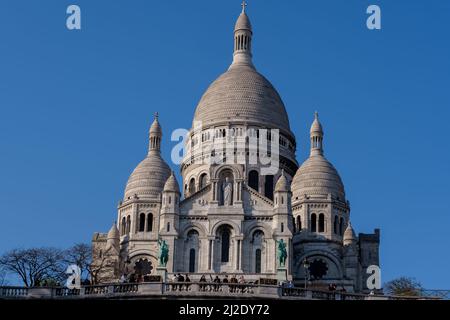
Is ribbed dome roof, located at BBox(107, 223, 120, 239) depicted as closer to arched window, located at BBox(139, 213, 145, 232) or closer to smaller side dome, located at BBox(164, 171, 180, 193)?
arched window, located at BBox(139, 213, 145, 232)

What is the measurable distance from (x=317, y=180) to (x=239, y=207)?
11587 mm

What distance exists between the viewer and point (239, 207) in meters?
100

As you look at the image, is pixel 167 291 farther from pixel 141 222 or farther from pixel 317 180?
pixel 317 180

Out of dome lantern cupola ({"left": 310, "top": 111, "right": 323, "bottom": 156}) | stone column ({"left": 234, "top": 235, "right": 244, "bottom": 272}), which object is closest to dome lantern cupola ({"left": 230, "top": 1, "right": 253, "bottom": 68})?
dome lantern cupola ({"left": 310, "top": 111, "right": 323, "bottom": 156})

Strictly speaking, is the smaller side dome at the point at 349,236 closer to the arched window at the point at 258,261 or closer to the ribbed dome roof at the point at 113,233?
the arched window at the point at 258,261

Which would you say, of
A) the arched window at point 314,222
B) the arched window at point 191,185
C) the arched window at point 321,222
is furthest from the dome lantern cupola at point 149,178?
the arched window at point 321,222

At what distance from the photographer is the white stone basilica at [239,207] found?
98.1 metres

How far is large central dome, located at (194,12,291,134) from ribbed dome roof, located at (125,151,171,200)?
8120 millimetres

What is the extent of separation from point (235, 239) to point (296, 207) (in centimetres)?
1124

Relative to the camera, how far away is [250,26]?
423ft
